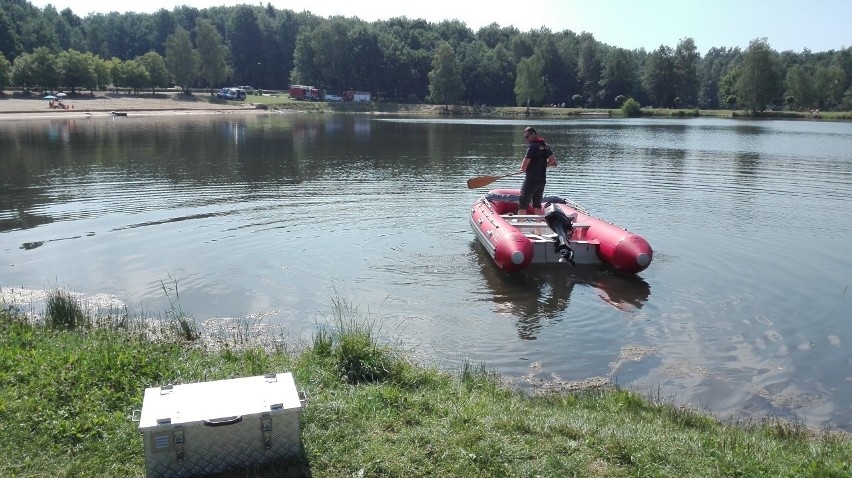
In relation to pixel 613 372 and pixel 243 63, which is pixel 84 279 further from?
pixel 243 63

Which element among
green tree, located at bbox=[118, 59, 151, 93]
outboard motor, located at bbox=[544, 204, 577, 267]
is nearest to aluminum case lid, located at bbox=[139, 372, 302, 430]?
outboard motor, located at bbox=[544, 204, 577, 267]

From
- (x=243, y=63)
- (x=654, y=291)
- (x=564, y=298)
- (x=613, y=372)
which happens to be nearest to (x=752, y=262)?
(x=654, y=291)

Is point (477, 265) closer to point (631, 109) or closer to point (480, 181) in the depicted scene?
point (480, 181)

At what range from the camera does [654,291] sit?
1209 centimetres

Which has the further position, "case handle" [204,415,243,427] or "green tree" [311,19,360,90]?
"green tree" [311,19,360,90]

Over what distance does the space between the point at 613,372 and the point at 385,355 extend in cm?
311

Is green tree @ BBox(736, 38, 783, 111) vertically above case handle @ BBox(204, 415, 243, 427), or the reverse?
green tree @ BBox(736, 38, 783, 111)

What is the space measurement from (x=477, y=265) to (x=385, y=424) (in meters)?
8.01

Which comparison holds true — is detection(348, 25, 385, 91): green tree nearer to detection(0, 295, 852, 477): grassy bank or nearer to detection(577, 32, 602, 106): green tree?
detection(577, 32, 602, 106): green tree

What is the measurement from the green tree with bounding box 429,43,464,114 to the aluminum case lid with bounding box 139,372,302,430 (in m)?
95.6

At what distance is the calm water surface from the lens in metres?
9.18

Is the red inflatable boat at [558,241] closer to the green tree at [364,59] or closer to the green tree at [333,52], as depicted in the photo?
the green tree at [333,52]

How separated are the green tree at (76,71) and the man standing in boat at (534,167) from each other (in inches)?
3183

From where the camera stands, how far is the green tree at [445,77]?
99.6 metres
